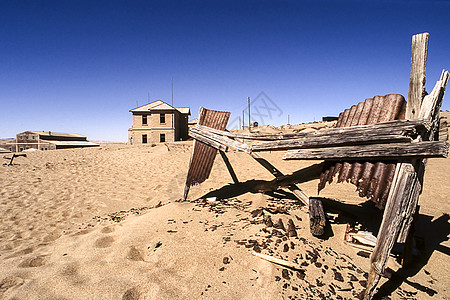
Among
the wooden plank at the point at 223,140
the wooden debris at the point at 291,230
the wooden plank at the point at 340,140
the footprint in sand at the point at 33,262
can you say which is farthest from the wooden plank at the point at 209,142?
the footprint in sand at the point at 33,262

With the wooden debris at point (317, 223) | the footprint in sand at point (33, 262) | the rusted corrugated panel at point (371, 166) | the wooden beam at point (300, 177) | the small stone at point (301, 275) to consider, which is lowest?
the footprint in sand at point (33, 262)

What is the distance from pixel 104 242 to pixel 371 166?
4735 mm

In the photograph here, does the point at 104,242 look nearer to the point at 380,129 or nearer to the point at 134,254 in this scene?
the point at 134,254

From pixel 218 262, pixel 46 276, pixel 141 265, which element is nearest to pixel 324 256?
pixel 218 262

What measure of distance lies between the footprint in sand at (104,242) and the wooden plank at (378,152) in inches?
144

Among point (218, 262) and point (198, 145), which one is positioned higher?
point (198, 145)

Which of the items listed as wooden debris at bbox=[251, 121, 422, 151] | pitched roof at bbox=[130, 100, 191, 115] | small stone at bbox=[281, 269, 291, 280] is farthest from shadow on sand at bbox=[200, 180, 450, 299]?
pitched roof at bbox=[130, 100, 191, 115]

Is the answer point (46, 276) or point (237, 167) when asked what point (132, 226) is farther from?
point (237, 167)

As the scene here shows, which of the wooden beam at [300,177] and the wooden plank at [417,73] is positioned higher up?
the wooden plank at [417,73]

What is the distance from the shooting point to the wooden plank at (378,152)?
2264 mm

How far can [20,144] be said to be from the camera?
37.8 meters

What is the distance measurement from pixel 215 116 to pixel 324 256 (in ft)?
13.6

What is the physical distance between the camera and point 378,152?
2680mm

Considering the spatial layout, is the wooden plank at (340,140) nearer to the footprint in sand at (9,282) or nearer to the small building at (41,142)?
the footprint in sand at (9,282)
